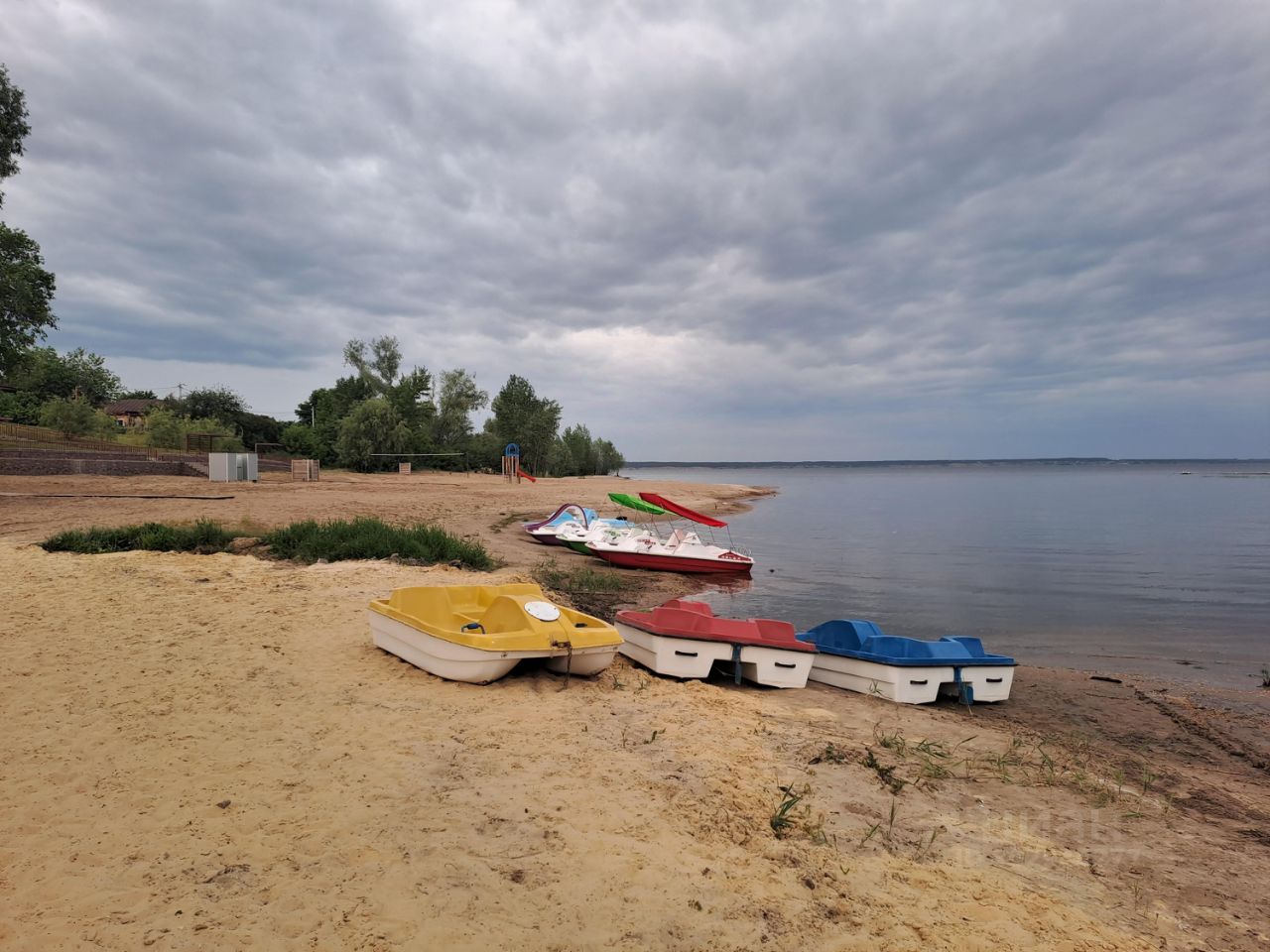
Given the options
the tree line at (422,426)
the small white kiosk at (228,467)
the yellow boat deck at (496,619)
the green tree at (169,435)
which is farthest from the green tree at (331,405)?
the yellow boat deck at (496,619)

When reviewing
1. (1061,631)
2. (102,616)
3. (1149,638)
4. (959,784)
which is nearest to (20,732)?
(102,616)

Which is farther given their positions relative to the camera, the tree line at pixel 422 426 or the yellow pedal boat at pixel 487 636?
Answer: the tree line at pixel 422 426

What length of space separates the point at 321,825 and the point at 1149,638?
14045mm

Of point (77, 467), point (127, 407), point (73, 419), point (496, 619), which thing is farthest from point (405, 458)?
point (496, 619)

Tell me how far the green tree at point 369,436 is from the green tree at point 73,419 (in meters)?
15.7

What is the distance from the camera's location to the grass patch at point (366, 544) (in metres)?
12.7

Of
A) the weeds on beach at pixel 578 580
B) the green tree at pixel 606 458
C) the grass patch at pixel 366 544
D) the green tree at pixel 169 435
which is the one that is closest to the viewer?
the grass patch at pixel 366 544

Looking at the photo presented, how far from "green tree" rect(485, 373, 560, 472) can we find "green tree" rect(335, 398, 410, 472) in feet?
45.1

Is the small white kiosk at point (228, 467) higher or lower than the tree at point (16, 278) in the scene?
lower

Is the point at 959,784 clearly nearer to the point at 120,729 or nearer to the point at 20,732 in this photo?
the point at 120,729

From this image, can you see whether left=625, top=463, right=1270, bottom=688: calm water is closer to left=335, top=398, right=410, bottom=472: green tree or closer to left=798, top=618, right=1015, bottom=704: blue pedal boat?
left=798, top=618, right=1015, bottom=704: blue pedal boat

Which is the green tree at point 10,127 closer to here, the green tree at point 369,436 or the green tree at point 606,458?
the green tree at point 369,436

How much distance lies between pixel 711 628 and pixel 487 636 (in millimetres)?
2771

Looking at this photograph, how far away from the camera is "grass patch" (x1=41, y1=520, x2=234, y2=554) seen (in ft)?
40.4
